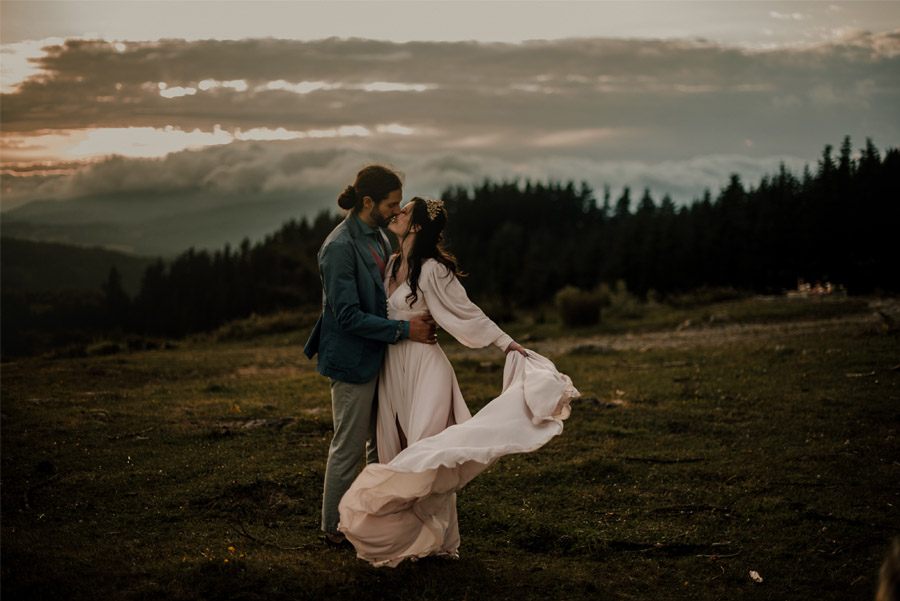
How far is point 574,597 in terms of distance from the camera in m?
6.07

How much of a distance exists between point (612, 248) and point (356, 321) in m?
83.1

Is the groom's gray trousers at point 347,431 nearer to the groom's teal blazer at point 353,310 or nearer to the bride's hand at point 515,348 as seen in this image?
the groom's teal blazer at point 353,310

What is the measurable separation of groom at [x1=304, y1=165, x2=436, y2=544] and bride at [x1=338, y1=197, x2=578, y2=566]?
0.13 meters

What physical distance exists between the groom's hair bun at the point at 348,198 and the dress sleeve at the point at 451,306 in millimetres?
756

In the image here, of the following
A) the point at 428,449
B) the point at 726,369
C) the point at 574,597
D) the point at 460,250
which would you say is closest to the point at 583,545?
the point at 574,597

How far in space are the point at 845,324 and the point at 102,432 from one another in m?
17.4

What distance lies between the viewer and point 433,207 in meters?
→ 6.40

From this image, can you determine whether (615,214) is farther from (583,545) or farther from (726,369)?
(583,545)

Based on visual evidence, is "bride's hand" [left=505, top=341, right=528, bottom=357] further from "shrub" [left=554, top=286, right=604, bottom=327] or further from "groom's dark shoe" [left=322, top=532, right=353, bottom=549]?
"shrub" [left=554, top=286, right=604, bottom=327]

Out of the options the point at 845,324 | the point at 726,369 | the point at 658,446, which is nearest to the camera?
the point at 658,446

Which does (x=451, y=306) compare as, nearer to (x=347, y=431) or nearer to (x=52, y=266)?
(x=347, y=431)

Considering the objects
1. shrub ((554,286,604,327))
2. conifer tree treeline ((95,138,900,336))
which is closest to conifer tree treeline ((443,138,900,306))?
conifer tree treeline ((95,138,900,336))

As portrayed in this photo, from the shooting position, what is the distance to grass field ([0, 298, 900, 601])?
6.21 m

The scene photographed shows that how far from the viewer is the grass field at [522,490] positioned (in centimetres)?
621
